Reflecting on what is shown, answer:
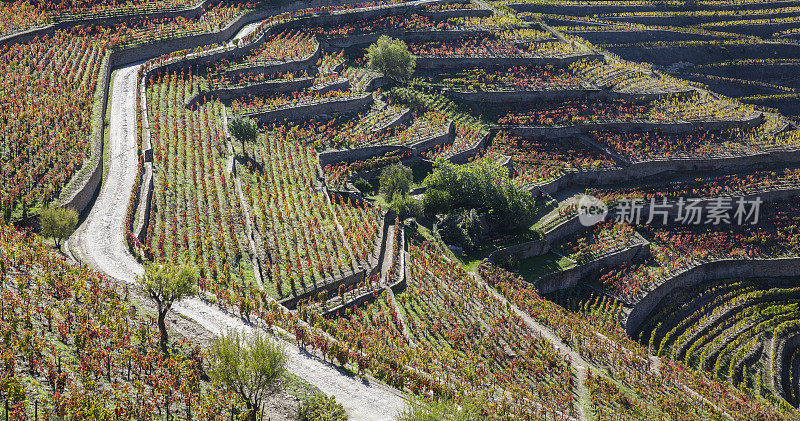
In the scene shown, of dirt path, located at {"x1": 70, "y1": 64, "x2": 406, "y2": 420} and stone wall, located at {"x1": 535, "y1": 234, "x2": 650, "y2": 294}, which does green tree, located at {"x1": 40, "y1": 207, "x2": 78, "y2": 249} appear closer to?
dirt path, located at {"x1": 70, "y1": 64, "x2": 406, "y2": 420}

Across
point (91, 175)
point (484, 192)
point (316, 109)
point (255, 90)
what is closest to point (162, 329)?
point (91, 175)

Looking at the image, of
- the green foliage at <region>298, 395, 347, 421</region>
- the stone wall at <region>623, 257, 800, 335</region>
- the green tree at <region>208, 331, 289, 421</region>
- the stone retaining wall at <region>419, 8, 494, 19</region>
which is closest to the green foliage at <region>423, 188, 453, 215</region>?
the stone wall at <region>623, 257, 800, 335</region>

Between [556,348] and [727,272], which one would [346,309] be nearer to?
[556,348]

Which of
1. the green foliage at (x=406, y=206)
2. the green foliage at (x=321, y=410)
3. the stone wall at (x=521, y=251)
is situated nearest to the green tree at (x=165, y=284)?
the green foliage at (x=321, y=410)

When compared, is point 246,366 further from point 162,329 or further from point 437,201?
point 437,201

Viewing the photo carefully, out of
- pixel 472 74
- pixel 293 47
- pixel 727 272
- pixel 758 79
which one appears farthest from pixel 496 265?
pixel 758 79

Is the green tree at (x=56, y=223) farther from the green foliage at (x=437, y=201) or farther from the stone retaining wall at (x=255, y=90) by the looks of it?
the stone retaining wall at (x=255, y=90)
